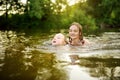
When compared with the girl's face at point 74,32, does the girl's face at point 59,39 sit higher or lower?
lower

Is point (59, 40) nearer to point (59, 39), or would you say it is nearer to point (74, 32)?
point (59, 39)

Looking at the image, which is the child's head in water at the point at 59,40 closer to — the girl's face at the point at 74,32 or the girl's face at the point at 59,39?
the girl's face at the point at 59,39

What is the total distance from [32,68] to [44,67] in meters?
0.26

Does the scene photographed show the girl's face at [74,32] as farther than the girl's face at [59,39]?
No

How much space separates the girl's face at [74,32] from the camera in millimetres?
9703

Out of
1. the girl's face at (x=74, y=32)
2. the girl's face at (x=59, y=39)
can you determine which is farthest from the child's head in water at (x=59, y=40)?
the girl's face at (x=74, y=32)

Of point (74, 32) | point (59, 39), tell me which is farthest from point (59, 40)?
point (74, 32)

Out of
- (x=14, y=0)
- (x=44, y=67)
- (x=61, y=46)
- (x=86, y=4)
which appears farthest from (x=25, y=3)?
(x=44, y=67)

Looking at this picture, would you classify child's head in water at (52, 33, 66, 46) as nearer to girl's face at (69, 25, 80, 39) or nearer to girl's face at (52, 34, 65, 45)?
girl's face at (52, 34, 65, 45)

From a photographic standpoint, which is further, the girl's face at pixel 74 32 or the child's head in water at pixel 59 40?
the child's head in water at pixel 59 40

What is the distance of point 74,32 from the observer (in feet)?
32.2

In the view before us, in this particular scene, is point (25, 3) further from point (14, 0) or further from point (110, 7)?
point (110, 7)

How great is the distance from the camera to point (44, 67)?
582 cm

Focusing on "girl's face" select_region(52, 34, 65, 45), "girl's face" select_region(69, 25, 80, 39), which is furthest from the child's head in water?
"girl's face" select_region(69, 25, 80, 39)
